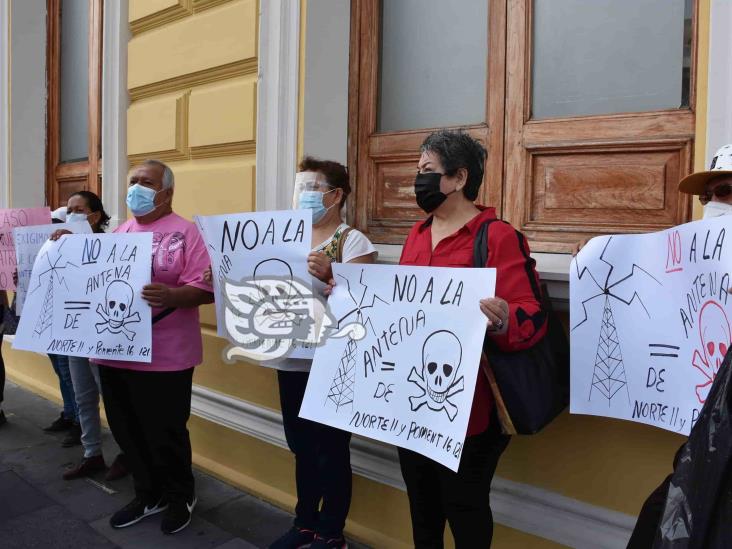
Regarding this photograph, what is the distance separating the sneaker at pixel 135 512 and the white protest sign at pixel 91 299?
0.85 meters

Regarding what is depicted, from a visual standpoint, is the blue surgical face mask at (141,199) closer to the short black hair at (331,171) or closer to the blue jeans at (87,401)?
the short black hair at (331,171)

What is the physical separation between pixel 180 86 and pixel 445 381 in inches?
119

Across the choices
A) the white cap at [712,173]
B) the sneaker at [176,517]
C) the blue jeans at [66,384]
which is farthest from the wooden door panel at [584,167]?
the blue jeans at [66,384]

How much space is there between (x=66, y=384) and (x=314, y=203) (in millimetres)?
2830

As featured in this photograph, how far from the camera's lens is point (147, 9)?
4.36 meters

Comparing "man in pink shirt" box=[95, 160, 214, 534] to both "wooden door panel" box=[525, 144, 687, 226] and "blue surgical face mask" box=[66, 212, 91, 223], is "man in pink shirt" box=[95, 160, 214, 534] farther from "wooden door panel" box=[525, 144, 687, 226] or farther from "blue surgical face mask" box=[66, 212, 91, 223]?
"wooden door panel" box=[525, 144, 687, 226]

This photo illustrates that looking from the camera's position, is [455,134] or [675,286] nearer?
[675,286]

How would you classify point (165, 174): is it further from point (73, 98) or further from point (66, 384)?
point (73, 98)

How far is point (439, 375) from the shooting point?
6.66 feet

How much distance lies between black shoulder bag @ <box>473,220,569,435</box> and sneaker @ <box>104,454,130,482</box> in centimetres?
276

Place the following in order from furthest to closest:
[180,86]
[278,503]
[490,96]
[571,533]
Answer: [180,86] → [278,503] → [490,96] → [571,533]

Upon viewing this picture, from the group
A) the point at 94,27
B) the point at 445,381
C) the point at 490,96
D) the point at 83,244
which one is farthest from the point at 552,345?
the point at 94,27

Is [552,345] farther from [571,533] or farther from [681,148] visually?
[681,148]

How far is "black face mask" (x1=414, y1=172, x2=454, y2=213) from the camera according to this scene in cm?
220
